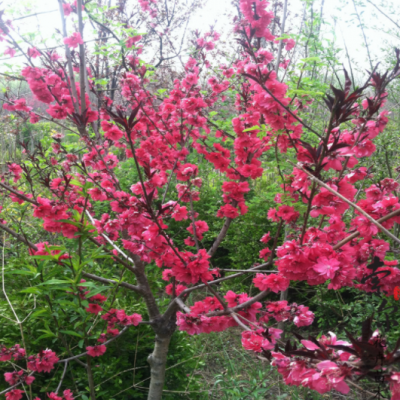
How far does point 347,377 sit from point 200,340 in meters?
3.01

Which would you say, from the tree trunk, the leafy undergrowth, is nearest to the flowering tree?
the tree trunk

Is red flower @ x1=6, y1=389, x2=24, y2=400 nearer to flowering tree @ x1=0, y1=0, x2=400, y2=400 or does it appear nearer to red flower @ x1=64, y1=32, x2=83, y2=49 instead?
flowering tree @ x1=0, y1=0, x2=400, y2=400

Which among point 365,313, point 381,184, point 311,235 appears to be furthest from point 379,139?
point 311,235

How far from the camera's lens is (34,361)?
1788 mm

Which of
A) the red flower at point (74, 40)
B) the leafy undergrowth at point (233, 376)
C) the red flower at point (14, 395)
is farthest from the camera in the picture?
the leafy undergrowth at point (233, 376)

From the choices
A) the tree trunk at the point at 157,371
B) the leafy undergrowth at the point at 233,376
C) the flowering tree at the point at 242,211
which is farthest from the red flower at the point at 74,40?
the leafy undergrowth at the point at 233,376

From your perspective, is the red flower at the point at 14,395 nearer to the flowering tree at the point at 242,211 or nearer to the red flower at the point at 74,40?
the flowering tree at the point at 242,211

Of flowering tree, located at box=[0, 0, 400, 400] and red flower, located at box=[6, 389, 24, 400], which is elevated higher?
flowering tree, located at box=[0, 0, 400, 400]

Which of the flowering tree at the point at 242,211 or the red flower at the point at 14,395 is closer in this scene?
the flowering tree at the point at 242,211

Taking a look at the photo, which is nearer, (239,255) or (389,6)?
(389,6)

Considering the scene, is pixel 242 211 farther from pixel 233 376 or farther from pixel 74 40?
pixel 74 40

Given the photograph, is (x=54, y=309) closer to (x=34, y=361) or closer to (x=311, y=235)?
(x=34, y=361)

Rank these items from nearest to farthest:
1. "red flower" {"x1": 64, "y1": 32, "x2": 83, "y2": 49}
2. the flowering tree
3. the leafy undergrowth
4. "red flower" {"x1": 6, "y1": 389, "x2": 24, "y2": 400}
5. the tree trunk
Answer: the flowering tree → "red flower" {"x1": 6, "y1": 389, "x2": 24, "y2": 400} → the tree trunk → "red flower" {"x1": 64, "y1": 32, "x2": 83, "y2": 49} → the leafy undergrowth

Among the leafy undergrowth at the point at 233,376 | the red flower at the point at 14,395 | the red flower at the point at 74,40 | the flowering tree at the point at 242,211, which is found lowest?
the leafy undergrowth at the point at 233,376
